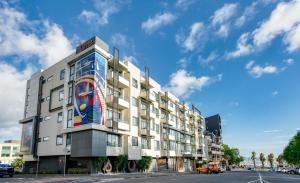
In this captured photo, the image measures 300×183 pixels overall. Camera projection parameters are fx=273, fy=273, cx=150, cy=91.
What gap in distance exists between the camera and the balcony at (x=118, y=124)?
1636 inches

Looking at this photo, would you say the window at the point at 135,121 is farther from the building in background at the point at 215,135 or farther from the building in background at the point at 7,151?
the building in background at the point at 7,151

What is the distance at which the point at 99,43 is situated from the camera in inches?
1716

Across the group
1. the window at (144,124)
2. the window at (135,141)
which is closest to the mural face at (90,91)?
the window at (135,141)

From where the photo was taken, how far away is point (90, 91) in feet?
132

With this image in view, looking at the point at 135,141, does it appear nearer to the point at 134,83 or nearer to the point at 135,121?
the point at 135,121

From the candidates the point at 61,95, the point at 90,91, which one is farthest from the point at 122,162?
the point at 61,95

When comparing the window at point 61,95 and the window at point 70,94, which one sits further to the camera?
the window at point 61,95

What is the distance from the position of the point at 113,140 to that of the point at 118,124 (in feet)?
9.07

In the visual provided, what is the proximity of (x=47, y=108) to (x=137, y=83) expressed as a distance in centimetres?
1716

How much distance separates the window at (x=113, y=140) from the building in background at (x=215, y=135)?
8215cm

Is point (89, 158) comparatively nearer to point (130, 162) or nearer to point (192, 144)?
point (130, 162)

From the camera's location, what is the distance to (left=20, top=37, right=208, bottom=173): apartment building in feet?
132

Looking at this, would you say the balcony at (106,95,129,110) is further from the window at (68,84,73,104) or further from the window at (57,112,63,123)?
the window at (57,112,63,123)

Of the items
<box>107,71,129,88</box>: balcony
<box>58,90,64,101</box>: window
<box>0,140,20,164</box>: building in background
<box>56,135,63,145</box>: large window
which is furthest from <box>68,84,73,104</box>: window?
<box>0,140,20,164</box>: building in background
